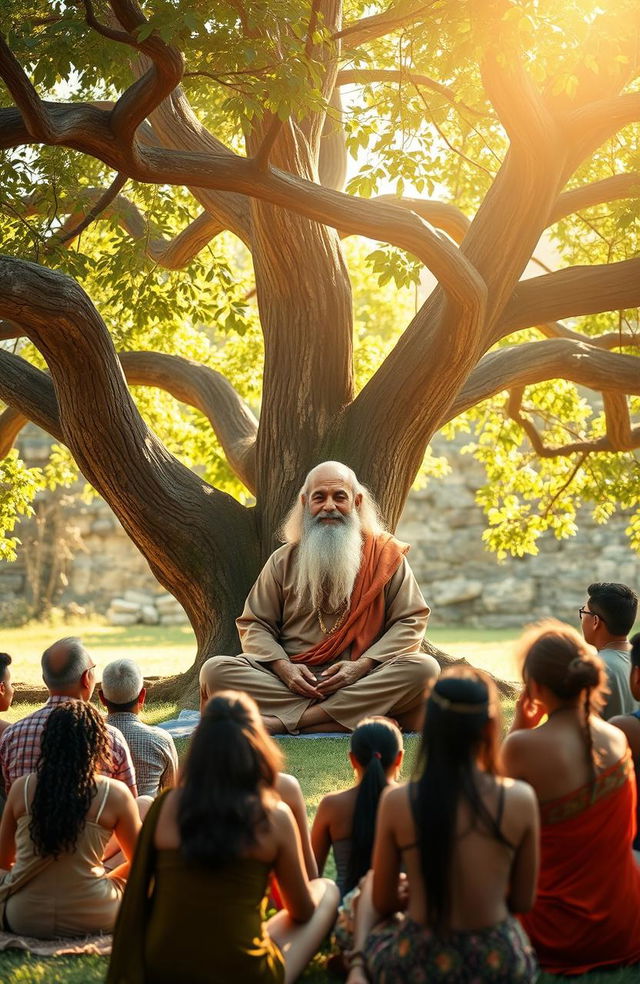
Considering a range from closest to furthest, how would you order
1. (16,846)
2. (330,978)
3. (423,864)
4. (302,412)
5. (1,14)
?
(423,864) < (330,978) < (16,846) < (1,14) < (302,412)

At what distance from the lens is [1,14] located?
565cm

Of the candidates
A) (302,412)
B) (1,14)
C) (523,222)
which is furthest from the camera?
(302,412)

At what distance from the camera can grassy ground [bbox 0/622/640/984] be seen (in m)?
2.98

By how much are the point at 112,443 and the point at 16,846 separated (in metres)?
4.40

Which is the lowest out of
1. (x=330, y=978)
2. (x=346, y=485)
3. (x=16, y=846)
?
(x=330, y=978)

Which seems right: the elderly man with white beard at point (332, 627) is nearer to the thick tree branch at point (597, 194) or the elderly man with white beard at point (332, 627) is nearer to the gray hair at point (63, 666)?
the gray hair at point (63, 666)

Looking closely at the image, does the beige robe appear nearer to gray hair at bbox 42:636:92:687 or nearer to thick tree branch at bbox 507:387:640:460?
gray hair at bbox 42:636:92:687

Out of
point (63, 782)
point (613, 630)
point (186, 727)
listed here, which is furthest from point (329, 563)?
point (63, 782)

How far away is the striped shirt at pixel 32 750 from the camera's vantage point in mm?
3432

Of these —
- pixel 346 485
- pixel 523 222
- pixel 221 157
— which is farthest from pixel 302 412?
pixel 221 157

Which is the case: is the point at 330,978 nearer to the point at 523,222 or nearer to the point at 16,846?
the point at 16,846

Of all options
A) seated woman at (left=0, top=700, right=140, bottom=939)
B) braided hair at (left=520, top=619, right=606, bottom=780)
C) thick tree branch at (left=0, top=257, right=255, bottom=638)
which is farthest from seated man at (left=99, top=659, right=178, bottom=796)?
thick tree branch at (left=0, top=257, right=255, bottom=638)

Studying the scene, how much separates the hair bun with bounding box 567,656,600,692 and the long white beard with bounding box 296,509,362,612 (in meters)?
3.60

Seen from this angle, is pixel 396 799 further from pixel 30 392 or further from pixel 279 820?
pixel 30 392
